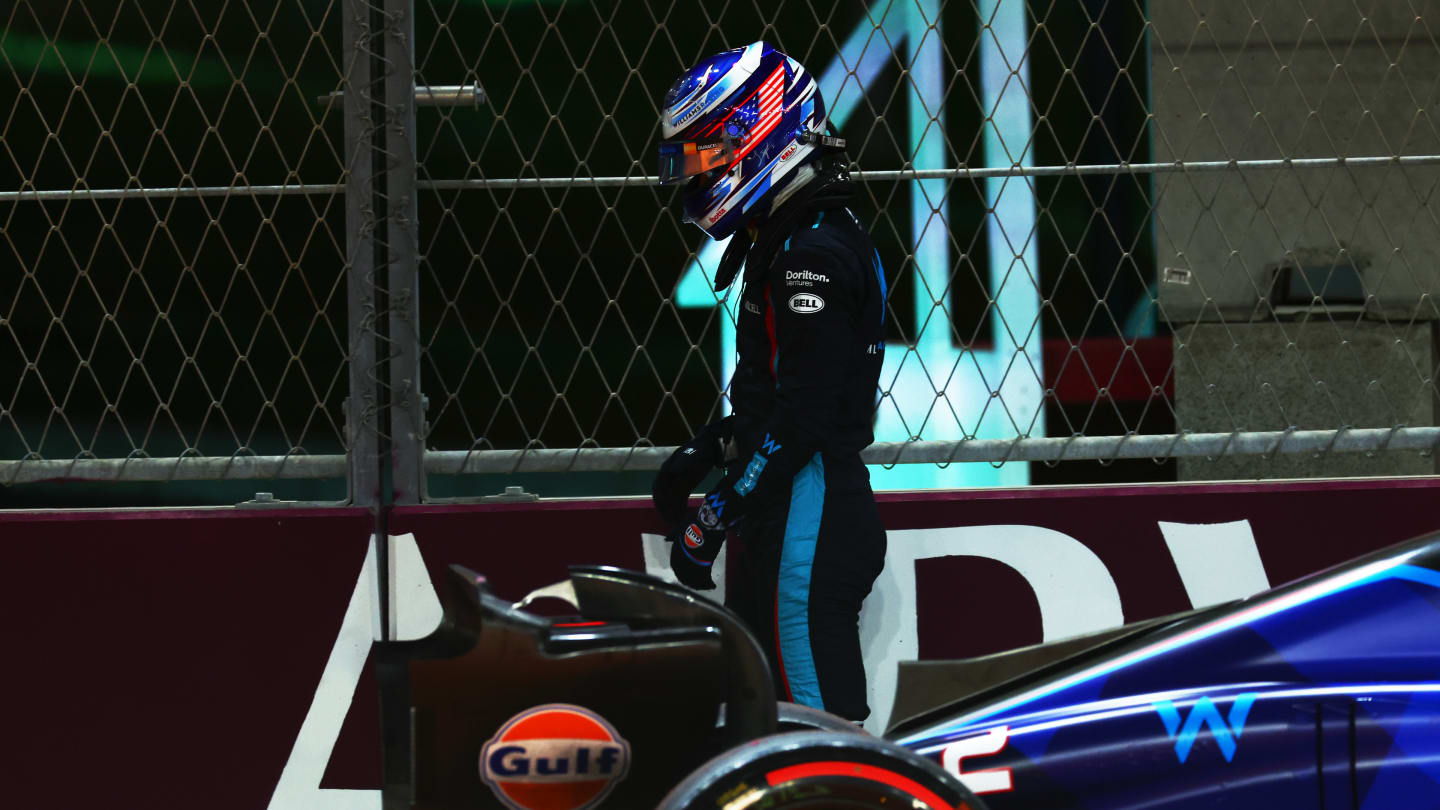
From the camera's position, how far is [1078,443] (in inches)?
130

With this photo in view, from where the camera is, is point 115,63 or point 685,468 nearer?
point 685,468

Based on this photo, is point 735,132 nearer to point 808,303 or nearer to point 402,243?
point 808,303

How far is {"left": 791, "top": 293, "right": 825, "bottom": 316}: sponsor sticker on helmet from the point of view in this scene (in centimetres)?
256

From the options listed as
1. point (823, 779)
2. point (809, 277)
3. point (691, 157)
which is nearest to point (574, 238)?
point (691, 157)

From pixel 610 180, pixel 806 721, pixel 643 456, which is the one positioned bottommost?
pixel 806 721

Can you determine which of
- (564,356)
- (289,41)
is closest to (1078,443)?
(564,356)

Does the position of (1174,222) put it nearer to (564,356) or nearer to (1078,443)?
(1078,443)

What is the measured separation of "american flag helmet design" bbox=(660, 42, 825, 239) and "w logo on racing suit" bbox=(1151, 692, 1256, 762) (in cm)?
139

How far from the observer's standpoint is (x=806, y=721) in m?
1.97

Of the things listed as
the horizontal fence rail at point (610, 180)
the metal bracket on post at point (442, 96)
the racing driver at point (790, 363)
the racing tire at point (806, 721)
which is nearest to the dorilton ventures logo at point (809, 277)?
the racing driver at point (790, 363)

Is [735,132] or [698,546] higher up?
[735,132]

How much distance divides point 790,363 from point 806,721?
31.3 inches

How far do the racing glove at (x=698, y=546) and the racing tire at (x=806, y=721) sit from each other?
0.68 meters

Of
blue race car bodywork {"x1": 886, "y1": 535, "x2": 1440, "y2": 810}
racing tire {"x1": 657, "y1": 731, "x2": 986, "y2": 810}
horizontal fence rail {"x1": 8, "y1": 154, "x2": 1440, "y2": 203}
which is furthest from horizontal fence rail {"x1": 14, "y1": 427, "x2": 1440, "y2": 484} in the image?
racing tire {"x1": 657, "y1": 731, "x2": 986, "y2": 810}
